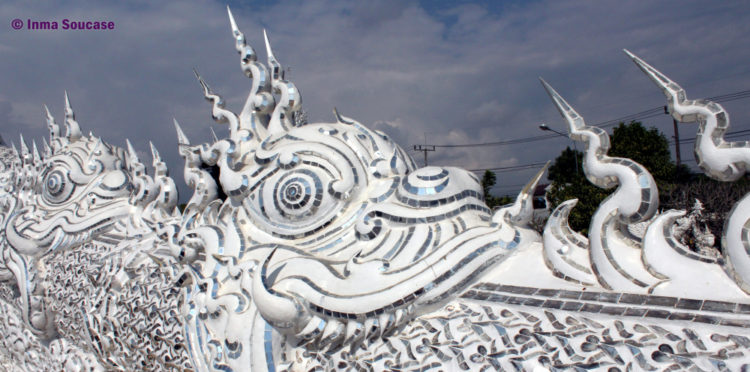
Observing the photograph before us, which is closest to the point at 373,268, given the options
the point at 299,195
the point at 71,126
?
the point at 299,195

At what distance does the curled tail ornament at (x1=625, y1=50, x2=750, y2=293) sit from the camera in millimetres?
1882

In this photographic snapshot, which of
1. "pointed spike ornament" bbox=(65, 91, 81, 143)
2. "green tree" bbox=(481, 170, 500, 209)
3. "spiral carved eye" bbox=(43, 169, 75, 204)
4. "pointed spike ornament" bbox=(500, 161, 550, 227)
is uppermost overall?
"pointed spike ornament" bbox=(65, 91, 81, 143)

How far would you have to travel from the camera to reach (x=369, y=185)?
3.10 m

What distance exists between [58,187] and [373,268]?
370cm

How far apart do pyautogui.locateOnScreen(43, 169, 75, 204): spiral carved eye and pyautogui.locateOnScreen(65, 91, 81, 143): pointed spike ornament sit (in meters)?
0.44

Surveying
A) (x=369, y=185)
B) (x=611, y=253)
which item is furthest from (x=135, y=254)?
(x=611, y=253)

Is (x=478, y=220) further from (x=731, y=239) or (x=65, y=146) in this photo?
(x=65, y=146)

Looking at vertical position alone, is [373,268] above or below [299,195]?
below

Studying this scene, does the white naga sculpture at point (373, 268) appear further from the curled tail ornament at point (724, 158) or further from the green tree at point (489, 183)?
the green tree at point (489, 183)

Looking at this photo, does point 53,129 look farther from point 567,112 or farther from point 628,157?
point 628,157

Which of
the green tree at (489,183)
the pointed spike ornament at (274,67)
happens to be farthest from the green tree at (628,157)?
the pointed spike ornament at (274,67)

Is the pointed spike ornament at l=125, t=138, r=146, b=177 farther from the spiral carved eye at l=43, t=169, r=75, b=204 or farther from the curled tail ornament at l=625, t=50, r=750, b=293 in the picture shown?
the curled tail ornament at l=625, t=50, r=750, b=293

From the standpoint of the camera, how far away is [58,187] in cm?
492

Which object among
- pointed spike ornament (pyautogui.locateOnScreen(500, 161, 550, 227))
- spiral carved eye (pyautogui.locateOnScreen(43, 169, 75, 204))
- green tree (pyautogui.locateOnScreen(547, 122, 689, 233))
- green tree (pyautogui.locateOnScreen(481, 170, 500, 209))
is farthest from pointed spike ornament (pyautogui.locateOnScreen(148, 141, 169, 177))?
green tree (pyautogui.locateOnScreen(481, 170, 500, 209))
